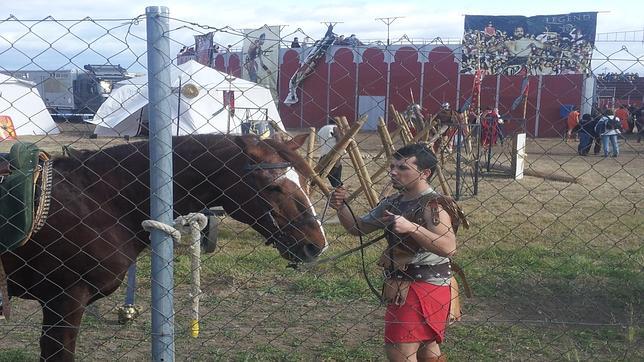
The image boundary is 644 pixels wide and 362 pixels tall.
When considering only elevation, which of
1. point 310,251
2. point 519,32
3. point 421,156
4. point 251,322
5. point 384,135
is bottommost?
point 251,322

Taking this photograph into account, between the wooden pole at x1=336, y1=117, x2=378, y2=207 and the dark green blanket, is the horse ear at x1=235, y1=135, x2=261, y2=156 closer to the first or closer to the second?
the dark green blanket

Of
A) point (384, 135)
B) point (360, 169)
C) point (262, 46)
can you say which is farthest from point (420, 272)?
point (384, 135)

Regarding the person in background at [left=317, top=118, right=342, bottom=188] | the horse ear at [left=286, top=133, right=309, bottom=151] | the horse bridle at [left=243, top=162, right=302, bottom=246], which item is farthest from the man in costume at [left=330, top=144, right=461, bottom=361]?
the person in background at [left=317, top=118, right=342, bottom=188]

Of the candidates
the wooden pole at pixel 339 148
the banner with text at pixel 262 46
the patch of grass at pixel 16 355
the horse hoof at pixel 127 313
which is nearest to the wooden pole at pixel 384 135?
the wooden pole at pixel 339 148

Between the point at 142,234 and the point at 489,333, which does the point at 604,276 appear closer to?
the point at 489,333

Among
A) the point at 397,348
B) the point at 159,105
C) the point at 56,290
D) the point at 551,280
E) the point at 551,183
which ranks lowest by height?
the point at 551,183

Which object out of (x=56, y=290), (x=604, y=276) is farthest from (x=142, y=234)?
(x=604, y=276)

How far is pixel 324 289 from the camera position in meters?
5.63

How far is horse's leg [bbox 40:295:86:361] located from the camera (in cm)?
306

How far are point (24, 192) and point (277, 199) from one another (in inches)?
49.4

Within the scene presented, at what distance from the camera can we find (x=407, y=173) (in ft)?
9.68

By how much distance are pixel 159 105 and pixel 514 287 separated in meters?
4.34

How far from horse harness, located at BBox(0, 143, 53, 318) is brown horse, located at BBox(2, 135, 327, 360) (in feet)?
0.26

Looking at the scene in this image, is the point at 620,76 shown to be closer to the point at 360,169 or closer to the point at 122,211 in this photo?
the point at 122,211
